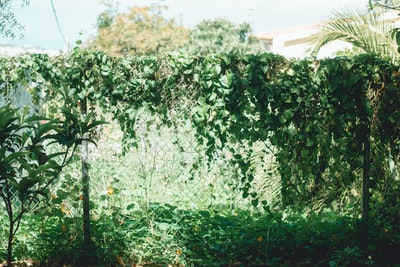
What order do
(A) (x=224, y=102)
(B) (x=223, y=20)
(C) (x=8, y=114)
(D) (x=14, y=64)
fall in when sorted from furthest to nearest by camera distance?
(B) (x=223, y=20), (D) (x=14, y=64), (A) (x=224, y=102), (C) (x=8, y=114)

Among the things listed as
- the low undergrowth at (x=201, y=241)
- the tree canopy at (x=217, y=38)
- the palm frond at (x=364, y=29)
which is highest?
the tree canopy at (x=217, y=38)

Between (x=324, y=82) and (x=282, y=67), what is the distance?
1.33ft

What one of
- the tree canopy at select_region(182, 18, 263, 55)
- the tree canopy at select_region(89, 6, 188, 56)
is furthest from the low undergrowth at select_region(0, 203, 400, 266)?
the tree canopy at select_region(89, 6, 188, 56)

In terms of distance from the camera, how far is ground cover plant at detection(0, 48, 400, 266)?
4.55 m

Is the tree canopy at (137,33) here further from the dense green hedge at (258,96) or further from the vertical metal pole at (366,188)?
the vertical metal pole at (366,188)

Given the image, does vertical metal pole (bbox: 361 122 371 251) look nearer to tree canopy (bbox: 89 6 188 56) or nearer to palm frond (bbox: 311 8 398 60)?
palm frond (bbox: 311 8 398 60)

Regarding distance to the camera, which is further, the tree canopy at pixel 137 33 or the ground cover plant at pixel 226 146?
the tree canopy at pixel 137 33

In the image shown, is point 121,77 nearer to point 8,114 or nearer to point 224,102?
point 224,102

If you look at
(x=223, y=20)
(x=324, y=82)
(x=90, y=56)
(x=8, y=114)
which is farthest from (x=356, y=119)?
(x=223, y=20)

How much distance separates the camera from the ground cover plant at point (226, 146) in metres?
4.55

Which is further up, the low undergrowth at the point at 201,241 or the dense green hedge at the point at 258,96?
the dense green hedge at the point at 258,96

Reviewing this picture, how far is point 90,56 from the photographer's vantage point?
4609 mm

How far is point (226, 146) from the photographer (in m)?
4.68

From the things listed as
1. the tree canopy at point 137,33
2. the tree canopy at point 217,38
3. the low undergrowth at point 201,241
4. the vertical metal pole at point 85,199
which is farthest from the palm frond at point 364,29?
the tree canopy at point 137,33
